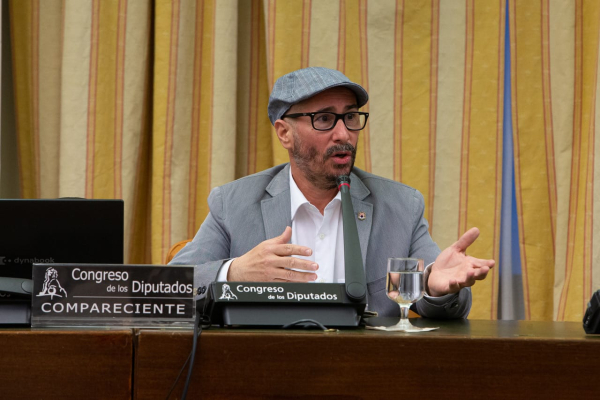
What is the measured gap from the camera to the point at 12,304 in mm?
1173

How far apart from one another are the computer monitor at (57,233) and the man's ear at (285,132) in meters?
0.74

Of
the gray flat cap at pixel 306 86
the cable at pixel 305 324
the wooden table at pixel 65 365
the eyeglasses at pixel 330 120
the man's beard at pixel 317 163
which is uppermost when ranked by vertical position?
the gray flat cap at pixel 306 86

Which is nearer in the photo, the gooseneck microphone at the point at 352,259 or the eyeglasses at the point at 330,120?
the gooseneck microphone at the point at 352,259

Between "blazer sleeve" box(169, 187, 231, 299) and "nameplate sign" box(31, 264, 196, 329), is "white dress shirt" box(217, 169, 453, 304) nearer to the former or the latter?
"blazer sleeve" box(169, 187, 231, 299)

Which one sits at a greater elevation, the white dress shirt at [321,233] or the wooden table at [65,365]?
the white dress shirt at [321,233]

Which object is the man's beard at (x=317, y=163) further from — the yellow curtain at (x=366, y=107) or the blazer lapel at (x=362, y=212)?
the yellow curtain at (x=366, y=107)

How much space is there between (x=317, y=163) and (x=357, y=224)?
0.70 ft

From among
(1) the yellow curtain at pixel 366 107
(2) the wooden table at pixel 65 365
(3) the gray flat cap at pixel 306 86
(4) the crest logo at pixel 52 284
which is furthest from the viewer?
(1) the yellow curtain at pixel 366 107

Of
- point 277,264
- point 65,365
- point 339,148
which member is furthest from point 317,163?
point 65,365

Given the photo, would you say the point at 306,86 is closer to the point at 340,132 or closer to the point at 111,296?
the point at 340,132

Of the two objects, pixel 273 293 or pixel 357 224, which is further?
pixel 357 224

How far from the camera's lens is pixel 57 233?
1.28 m

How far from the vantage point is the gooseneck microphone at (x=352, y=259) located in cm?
117

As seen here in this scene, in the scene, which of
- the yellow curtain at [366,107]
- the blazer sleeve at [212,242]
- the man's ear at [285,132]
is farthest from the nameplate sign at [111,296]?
the yellow curtain at [366,107]
